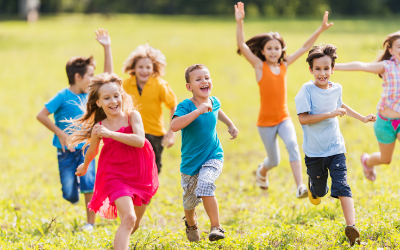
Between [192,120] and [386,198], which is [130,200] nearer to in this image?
[192,120]

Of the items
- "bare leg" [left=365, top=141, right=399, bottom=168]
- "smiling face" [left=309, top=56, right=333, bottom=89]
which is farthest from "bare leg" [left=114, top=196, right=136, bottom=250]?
"bare leg" [left=365, top=141, right=399, bottom=168]

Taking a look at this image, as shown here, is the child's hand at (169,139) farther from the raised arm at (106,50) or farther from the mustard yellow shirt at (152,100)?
the raised arm at (106,50)

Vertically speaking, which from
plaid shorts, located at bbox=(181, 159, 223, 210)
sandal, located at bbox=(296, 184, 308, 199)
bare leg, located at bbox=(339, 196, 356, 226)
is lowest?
sandal, located at bbox=(296, 184, 308, 199)

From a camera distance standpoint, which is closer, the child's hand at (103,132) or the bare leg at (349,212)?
the child's hand at (103,132)

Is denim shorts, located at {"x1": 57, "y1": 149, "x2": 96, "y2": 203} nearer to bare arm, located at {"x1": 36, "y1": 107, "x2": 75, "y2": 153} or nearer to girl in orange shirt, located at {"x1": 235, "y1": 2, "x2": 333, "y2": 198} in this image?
bare arm, located at {"x1": 36, "y1": 107, "x2": 75, "y2": 153}

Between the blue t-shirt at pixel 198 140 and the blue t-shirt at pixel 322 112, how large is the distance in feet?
3.41

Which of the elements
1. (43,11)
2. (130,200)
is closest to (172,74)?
(130,200)

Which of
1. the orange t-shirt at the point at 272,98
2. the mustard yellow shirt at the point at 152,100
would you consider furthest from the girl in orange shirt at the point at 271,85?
the mustard yellow shirt at the point at 152,100

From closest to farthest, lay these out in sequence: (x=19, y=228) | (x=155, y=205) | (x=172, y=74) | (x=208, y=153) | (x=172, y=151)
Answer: (x=208, y=153) < (x=19, y=228) < (x=155, y=205) < (x=172, y=151) < (x=172, y=74)

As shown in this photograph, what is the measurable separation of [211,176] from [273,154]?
90.4 inches

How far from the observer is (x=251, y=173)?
965cm

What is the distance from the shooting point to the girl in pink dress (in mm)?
4539

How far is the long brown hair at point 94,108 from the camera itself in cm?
485

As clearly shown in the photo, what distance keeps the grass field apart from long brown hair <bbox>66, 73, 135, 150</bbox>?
3.13 ft
